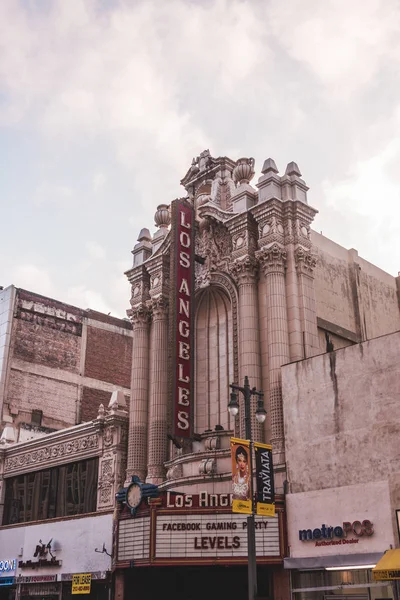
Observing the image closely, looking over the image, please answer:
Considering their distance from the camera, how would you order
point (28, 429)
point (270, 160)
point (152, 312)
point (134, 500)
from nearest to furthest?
point (134, 500) < point (270, 160) < point (152, 312) < point (28, 429)

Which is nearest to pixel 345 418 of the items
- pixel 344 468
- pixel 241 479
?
pixel 344 468

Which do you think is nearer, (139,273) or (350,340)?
(350,340)

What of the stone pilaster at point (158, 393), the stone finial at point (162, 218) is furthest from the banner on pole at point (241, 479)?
the stone finial at point (162, 218)

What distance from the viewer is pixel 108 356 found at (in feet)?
178

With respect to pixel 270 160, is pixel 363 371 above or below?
below

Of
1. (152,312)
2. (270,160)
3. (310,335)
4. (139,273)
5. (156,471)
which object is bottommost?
(156,471)

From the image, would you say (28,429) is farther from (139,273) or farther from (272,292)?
(272,292)

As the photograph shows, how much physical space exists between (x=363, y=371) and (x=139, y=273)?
15.8m

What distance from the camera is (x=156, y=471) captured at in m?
30.5

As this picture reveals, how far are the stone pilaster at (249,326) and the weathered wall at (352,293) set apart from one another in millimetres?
3314

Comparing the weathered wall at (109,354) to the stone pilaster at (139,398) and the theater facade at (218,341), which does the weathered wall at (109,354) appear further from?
the stone pilaster at (139,398)

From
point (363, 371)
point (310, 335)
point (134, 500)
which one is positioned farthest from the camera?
point (310, 335)

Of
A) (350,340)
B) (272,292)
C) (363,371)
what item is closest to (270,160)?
(272,292)

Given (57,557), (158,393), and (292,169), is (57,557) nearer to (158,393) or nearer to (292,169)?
(158,393)
